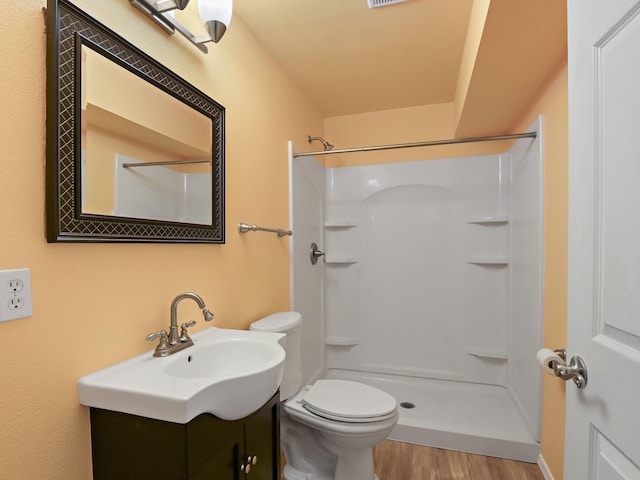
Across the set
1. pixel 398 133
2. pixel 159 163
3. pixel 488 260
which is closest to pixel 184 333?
pixel 159 163

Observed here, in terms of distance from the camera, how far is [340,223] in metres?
2.98

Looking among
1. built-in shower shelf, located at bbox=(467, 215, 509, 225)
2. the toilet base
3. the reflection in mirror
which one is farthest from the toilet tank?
built-in shower shelf, located at bbox=(467, 215, 509, 225)

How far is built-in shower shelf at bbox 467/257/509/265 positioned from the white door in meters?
1.98

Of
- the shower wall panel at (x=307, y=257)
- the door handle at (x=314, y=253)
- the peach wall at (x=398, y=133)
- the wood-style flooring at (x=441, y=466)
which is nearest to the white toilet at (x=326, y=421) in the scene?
the wood-style flooring at (x=441, y=466)

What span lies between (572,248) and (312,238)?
2.07m

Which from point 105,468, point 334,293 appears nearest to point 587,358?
point 105,468

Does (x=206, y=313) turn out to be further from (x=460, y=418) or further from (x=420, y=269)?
(x=420, y=269)

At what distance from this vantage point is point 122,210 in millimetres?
1048

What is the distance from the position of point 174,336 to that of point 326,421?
2.78ft

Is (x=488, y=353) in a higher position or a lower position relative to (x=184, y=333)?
lower

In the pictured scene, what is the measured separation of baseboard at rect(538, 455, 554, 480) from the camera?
172cm

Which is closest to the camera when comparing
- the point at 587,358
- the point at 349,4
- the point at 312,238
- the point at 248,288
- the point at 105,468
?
the point at 587,358

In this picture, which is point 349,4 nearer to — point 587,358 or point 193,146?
point 193,146

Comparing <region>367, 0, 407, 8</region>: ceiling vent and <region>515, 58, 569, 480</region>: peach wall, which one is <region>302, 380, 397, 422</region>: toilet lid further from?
<region>367, 0, 407, 8</region>: ceiling vent
